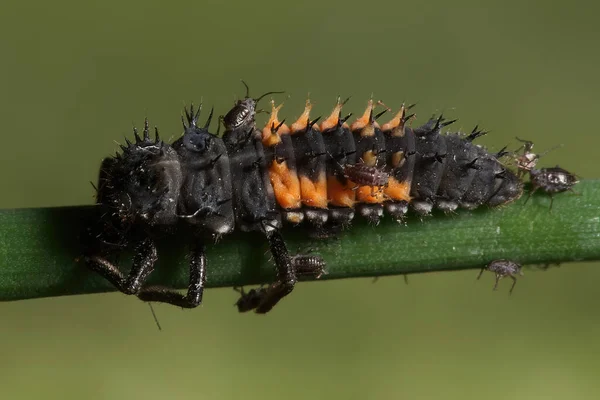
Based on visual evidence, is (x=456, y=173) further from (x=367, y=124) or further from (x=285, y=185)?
(x=285, y=185)

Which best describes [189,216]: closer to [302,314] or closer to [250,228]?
[250,228]

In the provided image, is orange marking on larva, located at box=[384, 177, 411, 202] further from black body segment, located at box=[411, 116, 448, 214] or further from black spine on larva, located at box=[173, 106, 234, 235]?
black spine on larva, located at box=[173, 106, 234, 235]

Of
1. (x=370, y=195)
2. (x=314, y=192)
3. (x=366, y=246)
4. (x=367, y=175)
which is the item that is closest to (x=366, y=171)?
(x=367, y=175)

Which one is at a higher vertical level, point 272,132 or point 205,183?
point 272,132

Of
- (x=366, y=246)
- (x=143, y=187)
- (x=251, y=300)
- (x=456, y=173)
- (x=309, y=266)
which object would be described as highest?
(x=456, y=173)

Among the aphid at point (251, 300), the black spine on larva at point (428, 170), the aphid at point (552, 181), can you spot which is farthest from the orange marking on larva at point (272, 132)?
the aphid at point (552, 181)

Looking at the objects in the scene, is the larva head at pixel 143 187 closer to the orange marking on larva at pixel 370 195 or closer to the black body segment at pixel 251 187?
the black body segment at pixel 251 187

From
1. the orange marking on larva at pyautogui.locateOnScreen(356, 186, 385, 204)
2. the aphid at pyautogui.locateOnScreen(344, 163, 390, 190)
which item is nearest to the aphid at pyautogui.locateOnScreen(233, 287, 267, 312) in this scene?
the orange marking on larva at pyautogui.locateOnScreen(356, 186, 385, 204)

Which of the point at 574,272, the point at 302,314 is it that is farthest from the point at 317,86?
the point at 574,272
